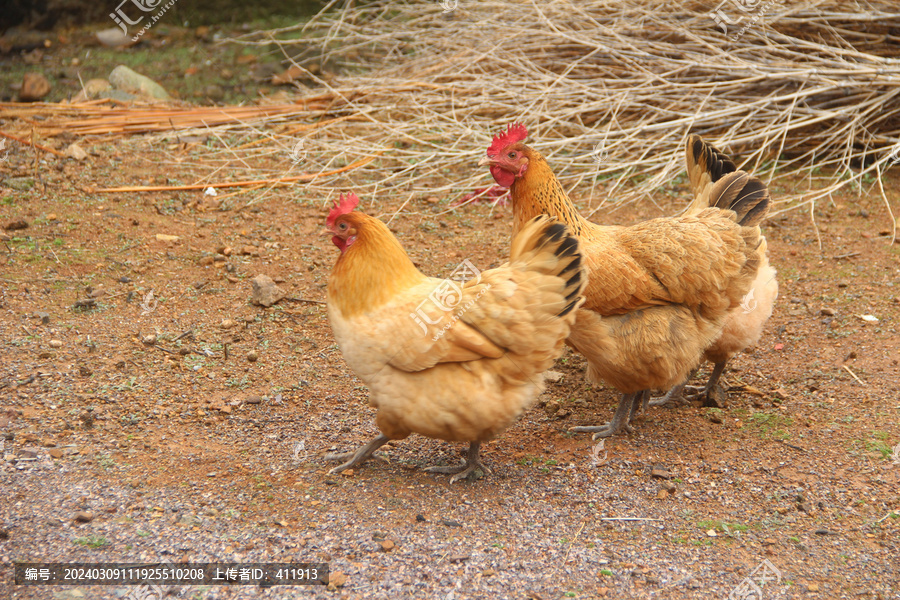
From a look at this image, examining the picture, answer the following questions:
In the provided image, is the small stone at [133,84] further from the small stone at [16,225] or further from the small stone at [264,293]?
the small stone at [264,293]

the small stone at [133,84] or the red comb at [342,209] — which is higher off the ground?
the red comb at [342,209]

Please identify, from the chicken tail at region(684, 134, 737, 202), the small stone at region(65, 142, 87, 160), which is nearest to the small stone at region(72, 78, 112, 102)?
the small stone at region(65, 142, 87, 160)

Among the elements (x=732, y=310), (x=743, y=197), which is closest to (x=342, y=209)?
(x=732, y=310)

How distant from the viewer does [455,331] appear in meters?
3.21

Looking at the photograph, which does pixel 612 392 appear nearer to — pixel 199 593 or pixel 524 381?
pixel 524 381

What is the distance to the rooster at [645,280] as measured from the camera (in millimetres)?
3807

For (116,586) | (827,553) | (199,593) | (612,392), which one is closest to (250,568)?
(199,593)

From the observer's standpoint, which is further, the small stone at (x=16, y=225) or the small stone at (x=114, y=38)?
the small stone at (x=114, y=38)

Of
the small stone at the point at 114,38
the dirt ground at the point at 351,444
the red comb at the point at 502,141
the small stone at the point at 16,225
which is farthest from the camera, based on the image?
the small stone at the point at 114,38

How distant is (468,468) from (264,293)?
2.05m

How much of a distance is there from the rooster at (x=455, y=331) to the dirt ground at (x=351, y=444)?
448 millimetres

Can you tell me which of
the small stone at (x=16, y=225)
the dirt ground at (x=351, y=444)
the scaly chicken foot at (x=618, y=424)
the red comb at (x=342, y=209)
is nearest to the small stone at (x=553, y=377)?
the dirt ground at (x=351, y=444)

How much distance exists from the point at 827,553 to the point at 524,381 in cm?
146

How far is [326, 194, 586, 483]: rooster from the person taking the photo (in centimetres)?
321
